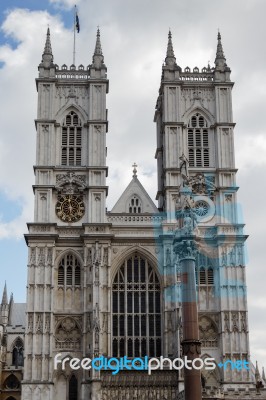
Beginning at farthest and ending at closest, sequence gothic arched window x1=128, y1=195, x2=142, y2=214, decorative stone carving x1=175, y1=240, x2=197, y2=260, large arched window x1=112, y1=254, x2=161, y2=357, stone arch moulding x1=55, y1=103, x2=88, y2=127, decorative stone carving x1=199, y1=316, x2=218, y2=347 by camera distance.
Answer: stone arch moulding x1=55, y1=103, x2=88, y2=127
gothic arched window x1=128, y1=195, x2=142, y2=214
large arched window x1=112, y1=254, x2=161, y2=357
decorative stone carving x1=199, y1=316, x2=218, y2=347
decorative stone carving x1=175, y1=240, x2=197, y2=260

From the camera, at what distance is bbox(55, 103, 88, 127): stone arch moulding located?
55.3m

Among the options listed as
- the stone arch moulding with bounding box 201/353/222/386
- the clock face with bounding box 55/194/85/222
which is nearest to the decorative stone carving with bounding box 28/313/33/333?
the clock face with bounding box 55/194/85/222

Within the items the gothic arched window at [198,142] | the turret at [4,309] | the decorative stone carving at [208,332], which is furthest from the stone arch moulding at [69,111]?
the turret at [4,309]

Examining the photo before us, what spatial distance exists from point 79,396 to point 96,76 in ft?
76.2

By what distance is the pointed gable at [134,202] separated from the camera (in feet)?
178

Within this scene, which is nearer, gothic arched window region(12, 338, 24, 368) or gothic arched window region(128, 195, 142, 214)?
gothic arched window region(128, 195, 142, 214)

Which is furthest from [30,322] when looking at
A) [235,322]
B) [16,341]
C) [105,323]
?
[16,341]

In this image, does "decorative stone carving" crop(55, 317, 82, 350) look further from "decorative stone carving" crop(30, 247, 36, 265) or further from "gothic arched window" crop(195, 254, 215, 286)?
"gothic arched window" crop(195, 254, 215, 286)

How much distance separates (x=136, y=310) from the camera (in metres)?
50.8

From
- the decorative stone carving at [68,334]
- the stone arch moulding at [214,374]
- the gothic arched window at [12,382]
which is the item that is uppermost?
the decorative stone carving at [68,334]

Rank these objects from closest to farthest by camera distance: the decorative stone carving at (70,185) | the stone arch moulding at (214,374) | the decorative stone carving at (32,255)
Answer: the stone arch moulding at (214,374), the decorative stone carving at (32,255), the decorative stone carving at (70,185)

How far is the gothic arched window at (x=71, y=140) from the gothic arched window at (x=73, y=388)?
15307 millimetres

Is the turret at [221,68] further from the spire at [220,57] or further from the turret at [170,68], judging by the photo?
the turret at [170,68]

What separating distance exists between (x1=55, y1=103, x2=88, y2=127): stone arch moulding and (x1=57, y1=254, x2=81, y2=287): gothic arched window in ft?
34.0
